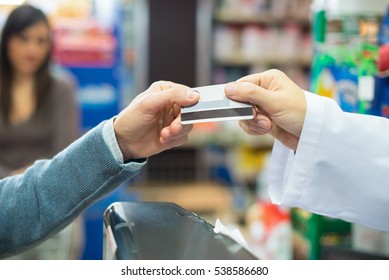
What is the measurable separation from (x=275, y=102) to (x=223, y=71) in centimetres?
370

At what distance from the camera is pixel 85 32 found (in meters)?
3.51

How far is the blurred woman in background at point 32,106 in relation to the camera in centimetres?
258

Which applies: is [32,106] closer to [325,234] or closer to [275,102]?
[325,234]

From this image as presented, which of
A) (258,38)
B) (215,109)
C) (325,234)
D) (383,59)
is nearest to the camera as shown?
(215,109)

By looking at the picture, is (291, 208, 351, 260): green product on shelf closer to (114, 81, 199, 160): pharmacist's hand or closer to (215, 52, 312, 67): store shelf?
(114, 81, 199, 160): pharmacist's hand

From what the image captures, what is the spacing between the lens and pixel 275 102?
3.18 ft

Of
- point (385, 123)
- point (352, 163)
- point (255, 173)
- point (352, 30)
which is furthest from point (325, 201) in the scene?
point (255, 173)

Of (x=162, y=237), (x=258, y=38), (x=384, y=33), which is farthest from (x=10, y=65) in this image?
(x=258, y=38)

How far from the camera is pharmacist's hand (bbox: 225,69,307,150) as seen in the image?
0.96 metres

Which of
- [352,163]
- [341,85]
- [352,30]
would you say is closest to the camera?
[352,163]

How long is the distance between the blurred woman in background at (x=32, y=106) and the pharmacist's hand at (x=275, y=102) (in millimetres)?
1791

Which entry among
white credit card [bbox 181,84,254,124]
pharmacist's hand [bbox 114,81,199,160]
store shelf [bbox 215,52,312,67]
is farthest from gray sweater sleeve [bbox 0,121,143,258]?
store shelf [bbox 215,52,312,67]
